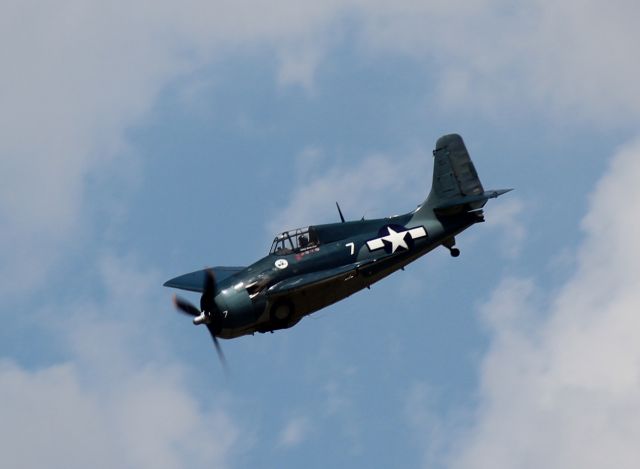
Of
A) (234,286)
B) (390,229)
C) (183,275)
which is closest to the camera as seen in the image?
(234,286)

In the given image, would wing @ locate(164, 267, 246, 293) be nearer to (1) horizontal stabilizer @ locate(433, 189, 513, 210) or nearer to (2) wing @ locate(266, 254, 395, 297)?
(2) wing @ locate(266, 254, 395, 297)

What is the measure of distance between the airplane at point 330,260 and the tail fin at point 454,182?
4 cm

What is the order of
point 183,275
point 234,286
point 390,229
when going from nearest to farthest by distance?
point 234,286
point 390,229
point 183,275

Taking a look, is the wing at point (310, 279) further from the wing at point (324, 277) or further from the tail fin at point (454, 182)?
the tail fin at point (454, 182)

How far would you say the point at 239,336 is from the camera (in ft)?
161

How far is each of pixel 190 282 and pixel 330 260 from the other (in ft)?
21.3

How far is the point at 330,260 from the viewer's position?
5025 centimetres

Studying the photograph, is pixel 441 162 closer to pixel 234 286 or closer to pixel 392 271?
pixel 392 271

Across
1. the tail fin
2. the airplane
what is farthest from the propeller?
the tail fin

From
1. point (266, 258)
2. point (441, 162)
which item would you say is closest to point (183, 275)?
point (266, 258)

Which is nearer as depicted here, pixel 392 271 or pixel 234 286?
pixel 234 286

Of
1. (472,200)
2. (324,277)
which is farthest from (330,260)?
(472,200)

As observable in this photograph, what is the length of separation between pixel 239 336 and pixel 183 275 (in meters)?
7.22

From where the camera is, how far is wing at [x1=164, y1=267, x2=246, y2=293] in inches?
2092
